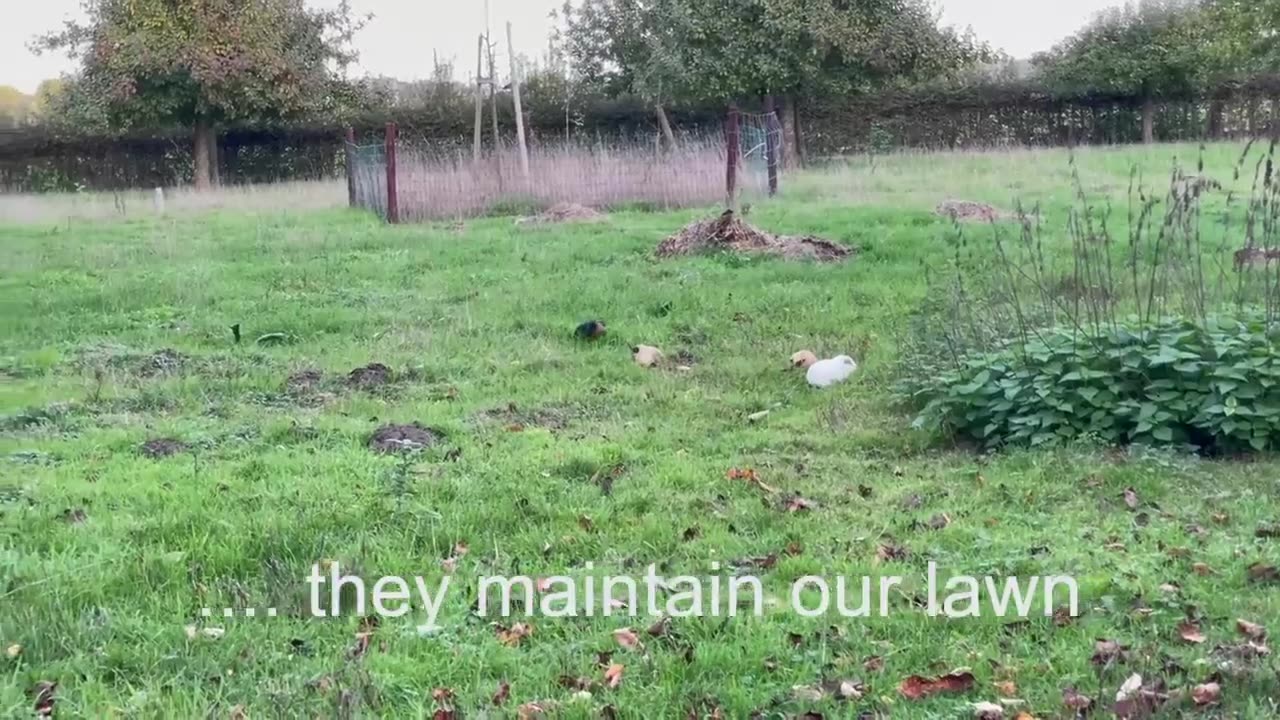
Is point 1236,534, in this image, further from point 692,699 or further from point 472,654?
point 472,654

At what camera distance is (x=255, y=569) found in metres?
3.53

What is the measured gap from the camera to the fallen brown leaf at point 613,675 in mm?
2775

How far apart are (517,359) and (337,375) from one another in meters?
1.07

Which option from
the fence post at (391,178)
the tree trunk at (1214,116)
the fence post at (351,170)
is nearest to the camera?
the fence post at (391,178)

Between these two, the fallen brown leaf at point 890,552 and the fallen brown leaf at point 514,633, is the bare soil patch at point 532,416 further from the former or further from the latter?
the fallen brown leaf at point 514,633

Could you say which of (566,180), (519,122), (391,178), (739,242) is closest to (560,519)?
(739,242)

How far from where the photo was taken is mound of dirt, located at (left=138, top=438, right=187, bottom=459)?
4902 millimetres

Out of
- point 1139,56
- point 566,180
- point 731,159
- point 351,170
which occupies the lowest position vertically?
point 566,180

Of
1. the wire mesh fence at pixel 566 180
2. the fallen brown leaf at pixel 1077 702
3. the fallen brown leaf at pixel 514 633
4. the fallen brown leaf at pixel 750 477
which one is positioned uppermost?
the wire mesh fence at pixel 566 180

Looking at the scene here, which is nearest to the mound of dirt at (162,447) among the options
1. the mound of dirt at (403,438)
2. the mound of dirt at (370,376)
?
the mound of dirt at (403,438)

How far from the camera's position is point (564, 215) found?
43.7ft

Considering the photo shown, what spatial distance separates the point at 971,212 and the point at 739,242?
2.80m

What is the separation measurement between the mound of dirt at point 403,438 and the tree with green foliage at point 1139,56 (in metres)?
24.3

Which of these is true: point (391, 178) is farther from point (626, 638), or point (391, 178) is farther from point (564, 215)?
point (626, 638)
